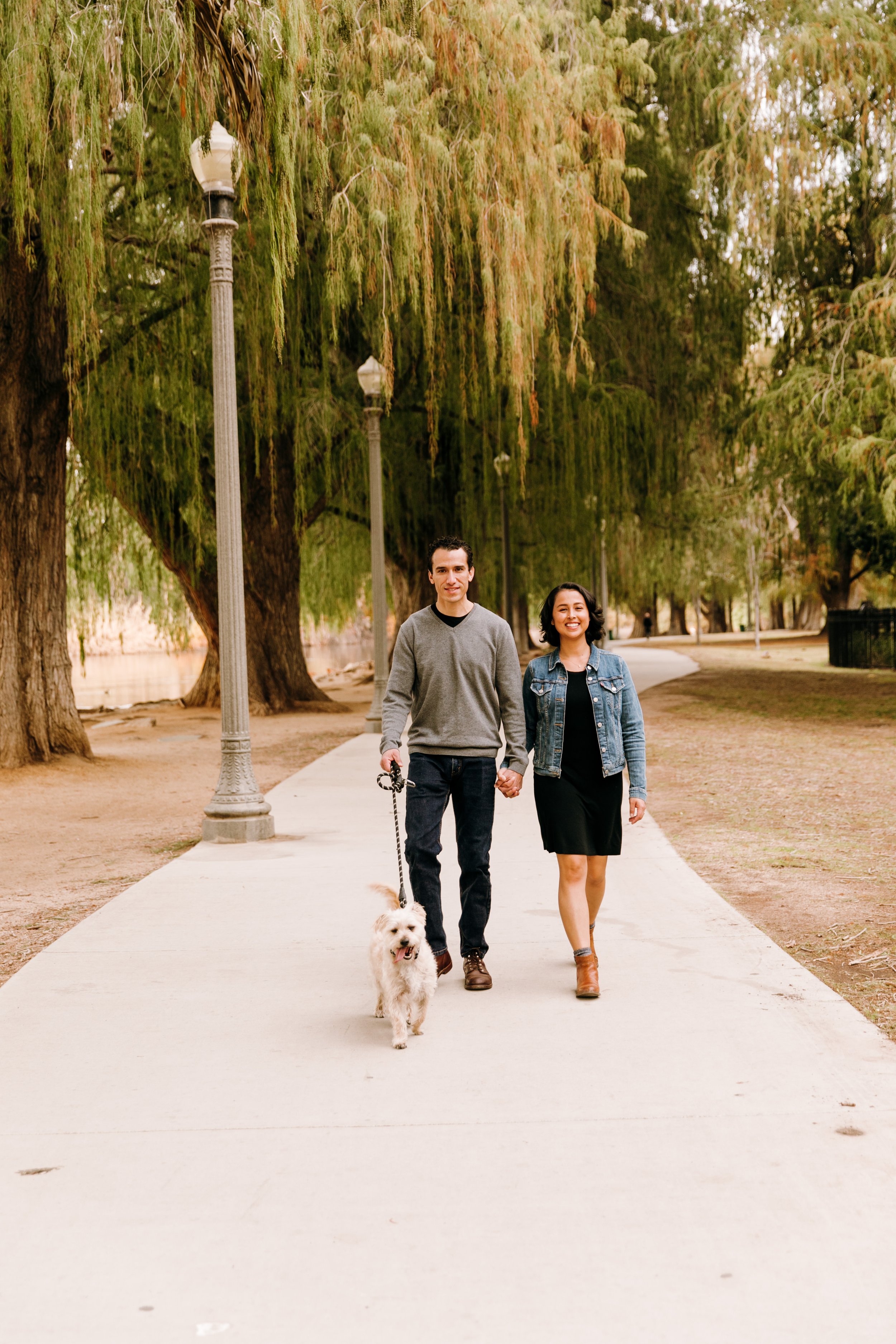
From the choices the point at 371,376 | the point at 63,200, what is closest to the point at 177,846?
the point at 63,200

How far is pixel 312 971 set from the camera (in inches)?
223

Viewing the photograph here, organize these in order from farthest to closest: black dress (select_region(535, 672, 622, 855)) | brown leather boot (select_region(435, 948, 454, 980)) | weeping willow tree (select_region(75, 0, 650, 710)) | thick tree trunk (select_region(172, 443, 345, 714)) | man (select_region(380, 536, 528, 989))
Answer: thick tree trunk (select_region(172, 443, 345, 714))
weeping willow tree (select_region(75, 0, 650, 710))
brown leather boot (select_region(435, 948, 454, 980))
man (select_region(380, 536, 528, 989))
black dress (select_region(535, 672, 622, 855))

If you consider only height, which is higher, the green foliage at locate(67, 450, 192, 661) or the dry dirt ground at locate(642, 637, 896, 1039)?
the green foliage at locate(67, 450, 192, 661)

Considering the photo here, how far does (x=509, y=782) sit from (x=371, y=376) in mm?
11769

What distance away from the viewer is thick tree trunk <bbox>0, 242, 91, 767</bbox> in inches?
511

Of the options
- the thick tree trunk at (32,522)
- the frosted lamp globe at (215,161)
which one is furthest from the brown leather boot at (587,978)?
the thick tree trunk at (32,522)

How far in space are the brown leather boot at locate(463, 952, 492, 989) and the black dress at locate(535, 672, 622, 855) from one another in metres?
0.56

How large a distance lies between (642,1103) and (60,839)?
6.74m

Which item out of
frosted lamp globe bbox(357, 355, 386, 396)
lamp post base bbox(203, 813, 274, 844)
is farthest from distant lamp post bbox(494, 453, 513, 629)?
lamp post base bbox(203, 813, 274, 844)

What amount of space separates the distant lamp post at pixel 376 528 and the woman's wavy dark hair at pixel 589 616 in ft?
35.1

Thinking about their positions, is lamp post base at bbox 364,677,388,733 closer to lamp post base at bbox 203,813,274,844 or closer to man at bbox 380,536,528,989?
lamp post base at bbox 203,813,274,844

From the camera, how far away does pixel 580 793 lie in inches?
207

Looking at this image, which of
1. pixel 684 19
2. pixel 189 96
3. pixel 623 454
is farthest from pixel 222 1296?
pixel 684 19

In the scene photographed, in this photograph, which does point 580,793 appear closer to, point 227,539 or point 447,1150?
point 447,1150
